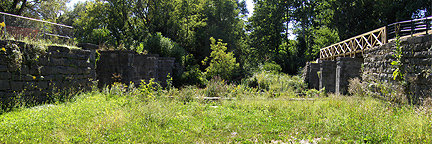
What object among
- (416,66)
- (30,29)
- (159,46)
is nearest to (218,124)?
(416,66)

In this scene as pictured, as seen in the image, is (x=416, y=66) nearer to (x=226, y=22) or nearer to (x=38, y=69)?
(x=38, y=69)

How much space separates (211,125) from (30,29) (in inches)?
246

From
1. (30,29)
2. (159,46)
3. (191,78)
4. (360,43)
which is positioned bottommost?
(191,78)

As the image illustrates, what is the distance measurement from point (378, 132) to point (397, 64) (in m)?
3.36

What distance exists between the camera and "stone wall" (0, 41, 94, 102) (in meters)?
6.10

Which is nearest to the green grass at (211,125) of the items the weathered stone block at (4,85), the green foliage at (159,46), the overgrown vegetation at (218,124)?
the overgrown vegetation at (218,124)

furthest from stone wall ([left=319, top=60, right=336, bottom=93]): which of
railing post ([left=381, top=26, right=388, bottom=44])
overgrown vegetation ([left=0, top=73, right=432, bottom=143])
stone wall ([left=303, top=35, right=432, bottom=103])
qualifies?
overgrown vegetation ([left=0, top=73, right=432, bottom=143])

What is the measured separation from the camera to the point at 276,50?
1117 inches

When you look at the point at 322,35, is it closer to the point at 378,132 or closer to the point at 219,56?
the point at 219,56

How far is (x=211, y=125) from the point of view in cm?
524

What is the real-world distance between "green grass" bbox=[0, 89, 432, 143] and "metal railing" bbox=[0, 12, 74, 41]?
245cm

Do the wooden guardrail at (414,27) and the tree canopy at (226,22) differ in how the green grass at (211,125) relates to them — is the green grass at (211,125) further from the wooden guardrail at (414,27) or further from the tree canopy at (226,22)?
the tree canopy at (226,22)

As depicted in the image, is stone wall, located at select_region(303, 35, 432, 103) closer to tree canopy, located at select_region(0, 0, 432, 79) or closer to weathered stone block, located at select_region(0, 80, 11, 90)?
weathered stone block, located at select_region(0, 80, 11, 90)

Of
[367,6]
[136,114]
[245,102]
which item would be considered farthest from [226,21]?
[136,114]
